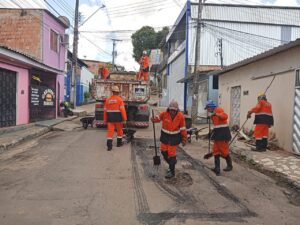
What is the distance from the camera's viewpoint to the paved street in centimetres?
521

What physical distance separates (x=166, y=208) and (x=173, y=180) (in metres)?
1.85

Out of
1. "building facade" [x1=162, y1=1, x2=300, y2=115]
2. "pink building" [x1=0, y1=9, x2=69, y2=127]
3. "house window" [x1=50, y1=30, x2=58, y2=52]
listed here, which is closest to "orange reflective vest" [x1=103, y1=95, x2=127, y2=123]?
"pink building" [x1=0, y1=9, x2=69, y2=127]

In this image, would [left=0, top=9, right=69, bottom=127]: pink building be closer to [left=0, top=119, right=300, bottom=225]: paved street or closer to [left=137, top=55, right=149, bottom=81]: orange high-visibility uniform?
[left=137, top=55, right=149, bottom=81]: orange high-visibility uniform

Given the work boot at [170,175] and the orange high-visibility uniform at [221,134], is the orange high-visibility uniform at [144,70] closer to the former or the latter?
the orange high-visibility uniform at [221,134]

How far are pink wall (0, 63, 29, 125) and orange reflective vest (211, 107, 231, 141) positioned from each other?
992 cm

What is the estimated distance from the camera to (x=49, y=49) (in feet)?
74.1

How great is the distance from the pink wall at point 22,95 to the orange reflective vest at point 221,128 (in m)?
9.92

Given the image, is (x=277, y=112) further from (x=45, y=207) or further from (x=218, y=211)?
(x=45, y=207)

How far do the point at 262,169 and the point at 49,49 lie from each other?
16.9 metres

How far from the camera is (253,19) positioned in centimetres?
2858

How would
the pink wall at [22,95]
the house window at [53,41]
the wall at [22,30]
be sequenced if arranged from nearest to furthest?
the pink wall at [22,95]
the wall at [22,30]
the house window at [53,41]

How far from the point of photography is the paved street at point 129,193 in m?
5.21

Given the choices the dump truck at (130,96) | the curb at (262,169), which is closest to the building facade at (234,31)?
the dump truck at (130,96)

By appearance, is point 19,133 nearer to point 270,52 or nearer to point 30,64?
point 30,64
